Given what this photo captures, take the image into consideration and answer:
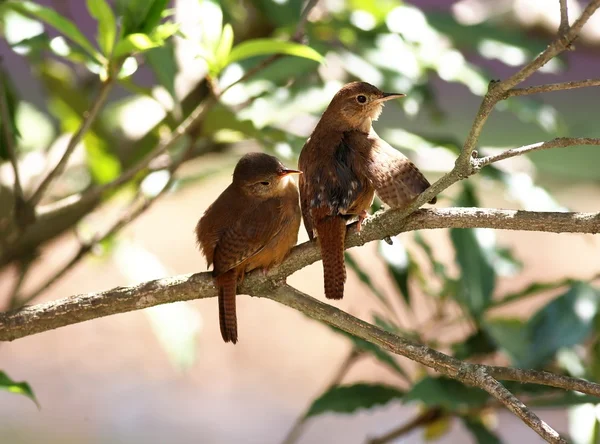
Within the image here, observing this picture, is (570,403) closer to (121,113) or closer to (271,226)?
(271,226)

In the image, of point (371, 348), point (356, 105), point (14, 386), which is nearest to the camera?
point (14, 386)

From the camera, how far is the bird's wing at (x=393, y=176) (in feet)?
5.84

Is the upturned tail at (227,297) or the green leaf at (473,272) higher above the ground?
the green leaf at (473,272)

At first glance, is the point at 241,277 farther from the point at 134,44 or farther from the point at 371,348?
the point at 371,348

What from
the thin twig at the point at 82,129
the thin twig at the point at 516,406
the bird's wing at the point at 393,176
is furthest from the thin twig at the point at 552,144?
the thin twig at the point at 82,129

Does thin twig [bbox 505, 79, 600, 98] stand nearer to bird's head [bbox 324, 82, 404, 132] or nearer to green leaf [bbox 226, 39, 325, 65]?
green leaf [bbox 226, 39, 325, 65]

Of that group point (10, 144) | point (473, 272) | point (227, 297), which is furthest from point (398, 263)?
point (10, 144)

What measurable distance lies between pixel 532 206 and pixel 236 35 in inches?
64.0

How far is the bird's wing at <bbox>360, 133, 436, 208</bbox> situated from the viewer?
5.84 feet

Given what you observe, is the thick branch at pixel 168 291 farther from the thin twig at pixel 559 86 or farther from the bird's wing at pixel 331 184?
the thin twig at pixel 559 86

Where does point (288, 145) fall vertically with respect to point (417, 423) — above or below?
above

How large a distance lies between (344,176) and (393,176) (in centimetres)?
22

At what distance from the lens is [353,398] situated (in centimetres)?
282

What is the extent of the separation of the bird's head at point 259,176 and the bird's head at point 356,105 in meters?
0.23
